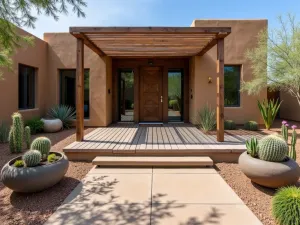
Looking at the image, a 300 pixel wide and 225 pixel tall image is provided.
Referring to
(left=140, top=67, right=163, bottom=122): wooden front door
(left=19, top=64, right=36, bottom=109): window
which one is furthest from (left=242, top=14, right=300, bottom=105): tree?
(left=19, top=64, right=36, bottom=109): window

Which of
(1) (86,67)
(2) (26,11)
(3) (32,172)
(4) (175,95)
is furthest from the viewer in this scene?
(4) (175,95)

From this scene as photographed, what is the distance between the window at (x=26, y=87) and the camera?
24.7ft

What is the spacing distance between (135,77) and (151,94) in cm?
102

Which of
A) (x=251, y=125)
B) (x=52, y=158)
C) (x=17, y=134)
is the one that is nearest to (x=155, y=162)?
Result: (x=52, y=158)

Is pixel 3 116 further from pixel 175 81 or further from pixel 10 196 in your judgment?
pixel 175 81

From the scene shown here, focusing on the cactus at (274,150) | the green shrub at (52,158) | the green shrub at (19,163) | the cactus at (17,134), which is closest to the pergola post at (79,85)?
the cactus at (17,134)

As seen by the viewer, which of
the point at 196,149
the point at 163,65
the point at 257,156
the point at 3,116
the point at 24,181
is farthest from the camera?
the point at 163,65

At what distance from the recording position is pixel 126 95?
10.0 metres

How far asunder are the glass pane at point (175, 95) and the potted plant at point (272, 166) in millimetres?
6281

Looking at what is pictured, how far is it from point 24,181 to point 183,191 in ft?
7.50

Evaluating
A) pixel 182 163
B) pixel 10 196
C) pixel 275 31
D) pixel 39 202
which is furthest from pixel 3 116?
pixel 275 31

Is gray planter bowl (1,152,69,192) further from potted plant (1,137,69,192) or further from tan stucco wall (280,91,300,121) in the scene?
tan stucco wall (280,91,300,121)

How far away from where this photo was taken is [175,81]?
9.73 metres

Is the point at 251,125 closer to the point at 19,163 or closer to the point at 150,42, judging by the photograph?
the point at 150,42
